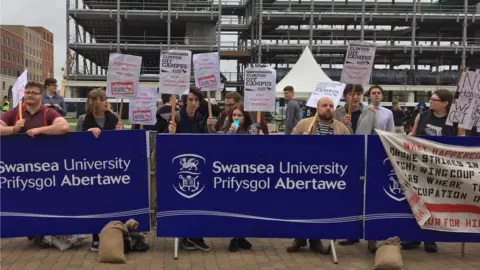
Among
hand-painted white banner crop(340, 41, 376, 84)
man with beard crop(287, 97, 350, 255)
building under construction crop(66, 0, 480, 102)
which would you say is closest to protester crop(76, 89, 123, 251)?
man with beard crop(287, 97, 350, 255)

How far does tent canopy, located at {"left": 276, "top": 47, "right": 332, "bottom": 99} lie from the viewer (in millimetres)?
23413

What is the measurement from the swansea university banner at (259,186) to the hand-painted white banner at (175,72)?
111 cm

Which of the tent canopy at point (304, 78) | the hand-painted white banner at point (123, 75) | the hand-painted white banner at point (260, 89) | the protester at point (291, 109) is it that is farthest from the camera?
the tent canopy at point (304, 78)

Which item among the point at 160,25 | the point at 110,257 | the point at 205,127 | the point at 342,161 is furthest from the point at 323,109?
the point at 160,25

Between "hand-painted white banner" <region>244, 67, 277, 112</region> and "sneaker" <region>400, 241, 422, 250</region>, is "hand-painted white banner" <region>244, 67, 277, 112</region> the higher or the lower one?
the higher one

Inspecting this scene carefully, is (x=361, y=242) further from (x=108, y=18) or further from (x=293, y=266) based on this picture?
(x=108, y=18)

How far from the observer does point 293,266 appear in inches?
191

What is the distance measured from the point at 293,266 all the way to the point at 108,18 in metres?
44.3

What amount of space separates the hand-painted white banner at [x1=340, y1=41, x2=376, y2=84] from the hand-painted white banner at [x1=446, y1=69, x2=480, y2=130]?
1085mm

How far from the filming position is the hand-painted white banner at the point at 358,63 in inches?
228

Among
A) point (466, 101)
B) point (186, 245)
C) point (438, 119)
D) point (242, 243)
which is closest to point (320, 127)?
point (438, 119)

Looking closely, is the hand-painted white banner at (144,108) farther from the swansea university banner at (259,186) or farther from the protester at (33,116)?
the swansea university banner at (259,186)

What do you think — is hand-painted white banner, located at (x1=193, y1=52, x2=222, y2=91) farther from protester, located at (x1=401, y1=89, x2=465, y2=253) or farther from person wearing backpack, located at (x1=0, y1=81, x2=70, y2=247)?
protester, located at (x1=401, y1=89, x2=465, y2=253)

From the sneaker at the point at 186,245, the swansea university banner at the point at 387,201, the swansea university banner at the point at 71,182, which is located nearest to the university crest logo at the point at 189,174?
the swansea university banner at the point at 71,182
